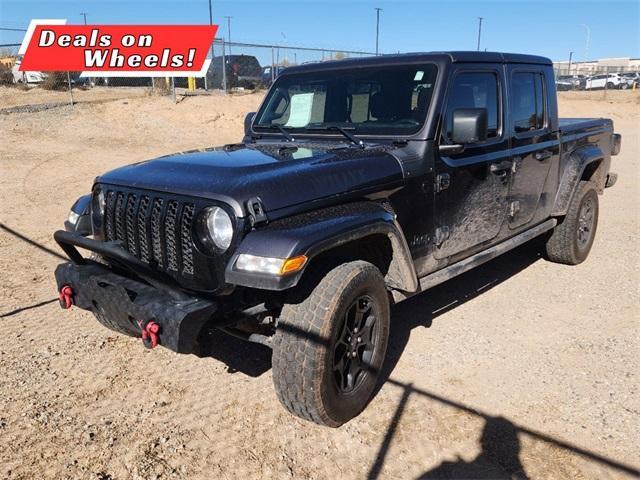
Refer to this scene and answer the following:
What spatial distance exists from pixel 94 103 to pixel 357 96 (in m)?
14.7

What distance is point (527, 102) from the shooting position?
192 inches

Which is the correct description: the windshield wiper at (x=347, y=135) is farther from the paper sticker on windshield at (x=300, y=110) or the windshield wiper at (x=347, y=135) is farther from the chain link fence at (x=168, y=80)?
the chain link fence at (x=168, y=80)

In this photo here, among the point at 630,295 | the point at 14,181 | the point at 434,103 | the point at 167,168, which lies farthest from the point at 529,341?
the point at 14,181

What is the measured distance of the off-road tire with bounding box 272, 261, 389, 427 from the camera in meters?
2.88

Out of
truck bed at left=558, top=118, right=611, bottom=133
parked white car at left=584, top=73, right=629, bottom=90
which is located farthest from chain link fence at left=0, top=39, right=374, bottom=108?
parked white car at left=584, top=73, right=629, bottom=90

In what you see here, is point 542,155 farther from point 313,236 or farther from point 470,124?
point 313,236

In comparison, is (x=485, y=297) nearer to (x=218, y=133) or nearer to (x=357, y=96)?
(x=357, y=96)

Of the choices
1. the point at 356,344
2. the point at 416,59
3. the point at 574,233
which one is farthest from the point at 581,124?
the point at 356,344

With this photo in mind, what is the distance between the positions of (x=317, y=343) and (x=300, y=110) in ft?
7.09

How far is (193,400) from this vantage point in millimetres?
3449

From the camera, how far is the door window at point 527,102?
4.68 meters

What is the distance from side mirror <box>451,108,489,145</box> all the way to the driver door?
0.73 ft

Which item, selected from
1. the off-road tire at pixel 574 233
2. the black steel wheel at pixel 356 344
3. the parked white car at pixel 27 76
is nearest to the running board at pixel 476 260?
the off-road tire at pixel 574 233

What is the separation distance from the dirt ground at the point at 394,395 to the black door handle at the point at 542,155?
125cm
